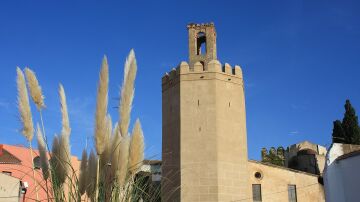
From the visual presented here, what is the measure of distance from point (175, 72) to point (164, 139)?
2762 millimetres

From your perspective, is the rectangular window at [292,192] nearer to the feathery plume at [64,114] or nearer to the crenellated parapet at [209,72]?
the crenellated parapet at [209,72]

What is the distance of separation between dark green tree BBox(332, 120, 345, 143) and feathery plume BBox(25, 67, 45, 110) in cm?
3037

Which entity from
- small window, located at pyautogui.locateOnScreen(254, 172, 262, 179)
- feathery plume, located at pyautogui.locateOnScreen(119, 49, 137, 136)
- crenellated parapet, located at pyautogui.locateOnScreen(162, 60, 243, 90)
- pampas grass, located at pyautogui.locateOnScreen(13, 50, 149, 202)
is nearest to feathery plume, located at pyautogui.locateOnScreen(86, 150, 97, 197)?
pampas grass, located at pyautogui.locateOnScreen(13, 50, 149, 202)

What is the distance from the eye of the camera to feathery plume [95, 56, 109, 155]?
2.99 metres

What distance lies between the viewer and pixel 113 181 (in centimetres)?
325

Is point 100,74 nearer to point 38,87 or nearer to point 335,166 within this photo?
point 38,87

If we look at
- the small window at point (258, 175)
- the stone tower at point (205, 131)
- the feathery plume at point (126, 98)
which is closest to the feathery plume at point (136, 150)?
the feathery plume at point (126, 98)

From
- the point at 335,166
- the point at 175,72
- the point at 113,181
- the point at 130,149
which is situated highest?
the point at 175,72

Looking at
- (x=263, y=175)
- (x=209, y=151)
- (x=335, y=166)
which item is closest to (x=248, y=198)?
(x=209, y=151)

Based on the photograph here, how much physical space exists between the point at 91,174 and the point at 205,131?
45.8 ft

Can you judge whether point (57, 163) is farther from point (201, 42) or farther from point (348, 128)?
point (348, 128)

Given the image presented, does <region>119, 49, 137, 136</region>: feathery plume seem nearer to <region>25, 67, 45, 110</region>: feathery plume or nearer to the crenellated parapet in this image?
<region>25, 67, 45, 110</region>: feathery plume

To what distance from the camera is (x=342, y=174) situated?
64.8ft

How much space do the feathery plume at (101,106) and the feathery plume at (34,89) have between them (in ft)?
1.99
